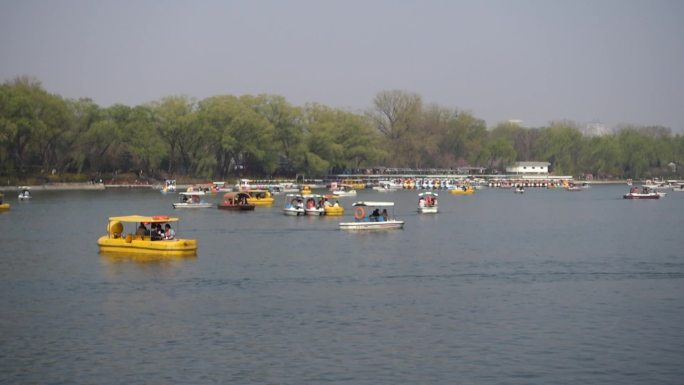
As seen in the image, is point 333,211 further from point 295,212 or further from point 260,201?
point 260,201

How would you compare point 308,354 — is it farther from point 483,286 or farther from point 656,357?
point 483,286

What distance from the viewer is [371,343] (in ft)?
94.4

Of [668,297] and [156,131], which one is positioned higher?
[156,131]

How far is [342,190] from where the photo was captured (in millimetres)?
129750

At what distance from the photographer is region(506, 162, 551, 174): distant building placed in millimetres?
191125

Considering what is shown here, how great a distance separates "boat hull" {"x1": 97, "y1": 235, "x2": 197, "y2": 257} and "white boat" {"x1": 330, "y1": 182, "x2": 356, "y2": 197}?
6889 centimetres

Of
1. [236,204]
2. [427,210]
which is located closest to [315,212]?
[236,204]

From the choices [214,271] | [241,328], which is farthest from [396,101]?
[241,328]

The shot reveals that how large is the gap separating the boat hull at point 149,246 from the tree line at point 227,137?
69252 millimetres

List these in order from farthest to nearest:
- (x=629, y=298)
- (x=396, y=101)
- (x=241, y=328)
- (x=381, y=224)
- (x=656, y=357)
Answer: (x=396, y=101)
(x=381, y=224)
(x=629, y=298)
(x=241, y=328)
(x=656, y=357)

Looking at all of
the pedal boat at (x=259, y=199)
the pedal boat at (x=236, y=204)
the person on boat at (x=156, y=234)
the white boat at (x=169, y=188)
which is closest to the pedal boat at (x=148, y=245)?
the person on boat at (x=156, y=234)

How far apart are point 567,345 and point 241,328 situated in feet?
33.1

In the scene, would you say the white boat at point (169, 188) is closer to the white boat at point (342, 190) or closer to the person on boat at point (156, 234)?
the white boat at point (342, 190)

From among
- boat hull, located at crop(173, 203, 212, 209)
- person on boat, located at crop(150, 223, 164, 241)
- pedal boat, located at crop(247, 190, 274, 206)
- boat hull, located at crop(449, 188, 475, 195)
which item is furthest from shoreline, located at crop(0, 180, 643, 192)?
person on boat, located at crop(150, 223, 164, 241)
